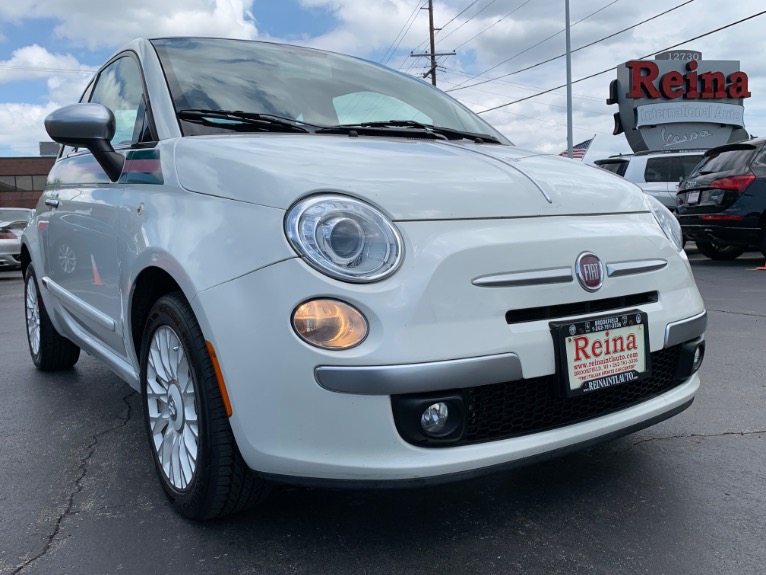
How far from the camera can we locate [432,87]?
368 centimetres

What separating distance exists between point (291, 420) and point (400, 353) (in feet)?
1.10

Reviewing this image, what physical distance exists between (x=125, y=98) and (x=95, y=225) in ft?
2.01

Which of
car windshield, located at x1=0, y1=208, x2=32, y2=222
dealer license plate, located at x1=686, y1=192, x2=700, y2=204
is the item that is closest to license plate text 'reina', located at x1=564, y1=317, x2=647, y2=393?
dealer license plate, located at x1=686, y1=192, x2=700, y2=204

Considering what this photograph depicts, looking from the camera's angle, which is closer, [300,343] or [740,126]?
[300,343]

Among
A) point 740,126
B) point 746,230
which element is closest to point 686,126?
point 740,126

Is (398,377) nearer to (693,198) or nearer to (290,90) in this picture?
(290,90)

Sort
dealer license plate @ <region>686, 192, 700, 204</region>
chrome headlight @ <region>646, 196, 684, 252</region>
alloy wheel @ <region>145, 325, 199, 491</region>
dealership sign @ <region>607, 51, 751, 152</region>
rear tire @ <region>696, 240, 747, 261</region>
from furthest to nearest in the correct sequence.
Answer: dealership sign @ <region>607, 51, 751, 152</region> < rear tire @ <region>696, 240, 747, 261</region> < dealer license plate @ <region>686, 192, 700, 204</region> < chrome headlight @ <region>646, 196, 684, 252</region> < alloy wheel @ <region>145, 325, 199, 491</region>

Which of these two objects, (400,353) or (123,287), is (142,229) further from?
(400,353)

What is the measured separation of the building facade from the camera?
4734 cm

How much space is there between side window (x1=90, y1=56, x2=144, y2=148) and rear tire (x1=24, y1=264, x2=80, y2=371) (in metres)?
1.35

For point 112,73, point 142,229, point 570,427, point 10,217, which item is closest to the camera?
point 570,427

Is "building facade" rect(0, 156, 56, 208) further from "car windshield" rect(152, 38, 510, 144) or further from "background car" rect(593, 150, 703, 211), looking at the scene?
"car windshield" rect(152, 38, 510, 144)

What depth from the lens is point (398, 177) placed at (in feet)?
6.75

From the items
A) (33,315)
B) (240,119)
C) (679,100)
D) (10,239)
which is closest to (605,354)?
(240,119)
